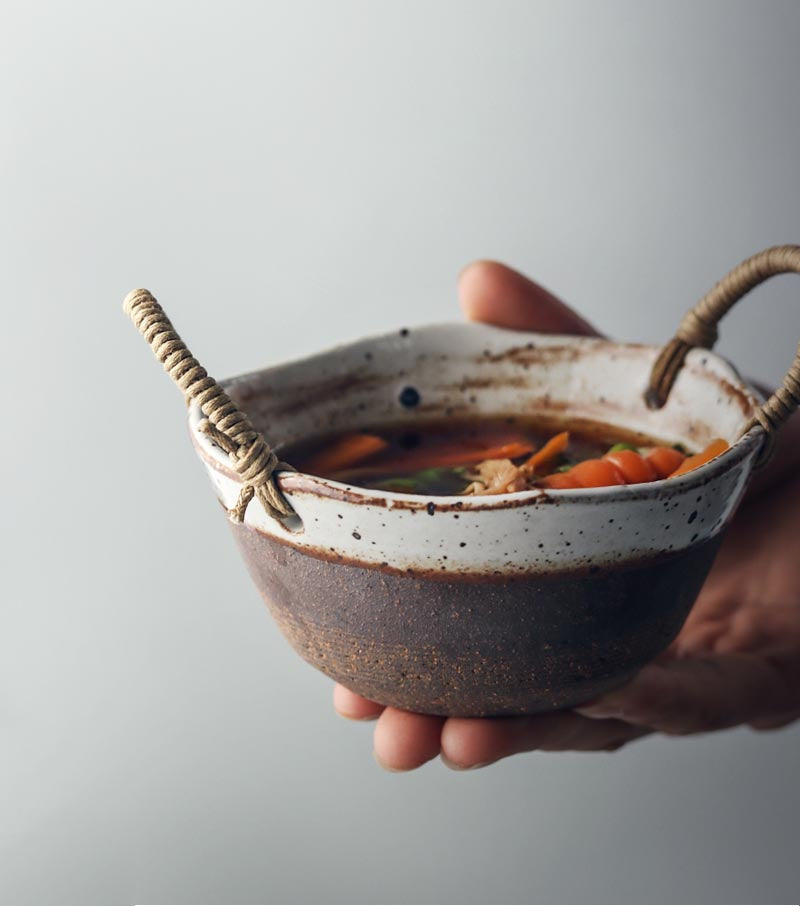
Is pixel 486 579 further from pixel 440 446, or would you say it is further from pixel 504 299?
pixel 504 299

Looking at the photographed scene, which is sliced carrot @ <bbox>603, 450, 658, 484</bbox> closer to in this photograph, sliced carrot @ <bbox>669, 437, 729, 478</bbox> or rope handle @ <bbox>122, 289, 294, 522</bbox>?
sliced carrot @ <bbox>669, 437, 729, 478</bbox>

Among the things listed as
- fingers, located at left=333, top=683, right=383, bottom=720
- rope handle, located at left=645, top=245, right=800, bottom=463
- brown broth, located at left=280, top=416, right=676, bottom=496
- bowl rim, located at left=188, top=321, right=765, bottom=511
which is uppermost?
rope handle, located at left=645, top=245, right=800, bottom=463

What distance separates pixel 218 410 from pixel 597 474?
38 cm

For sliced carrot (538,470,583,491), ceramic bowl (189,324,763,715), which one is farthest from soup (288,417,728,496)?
ceramic bowl (189,324,763,715)

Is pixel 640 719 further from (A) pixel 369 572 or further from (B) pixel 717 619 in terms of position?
(A) pixel 369 572

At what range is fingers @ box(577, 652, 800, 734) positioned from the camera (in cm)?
121

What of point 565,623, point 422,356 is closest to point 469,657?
point 565,623

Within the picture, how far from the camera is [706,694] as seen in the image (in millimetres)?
1355

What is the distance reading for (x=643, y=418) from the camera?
1.28 meters

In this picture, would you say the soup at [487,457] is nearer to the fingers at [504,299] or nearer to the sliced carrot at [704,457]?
the sliced carrot at [704,457]

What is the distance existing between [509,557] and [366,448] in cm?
40

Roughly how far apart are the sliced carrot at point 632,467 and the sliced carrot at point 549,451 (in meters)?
0.09

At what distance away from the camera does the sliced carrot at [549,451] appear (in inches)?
46.4

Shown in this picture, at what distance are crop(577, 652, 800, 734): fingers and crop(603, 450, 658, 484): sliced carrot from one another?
21 centimetres
